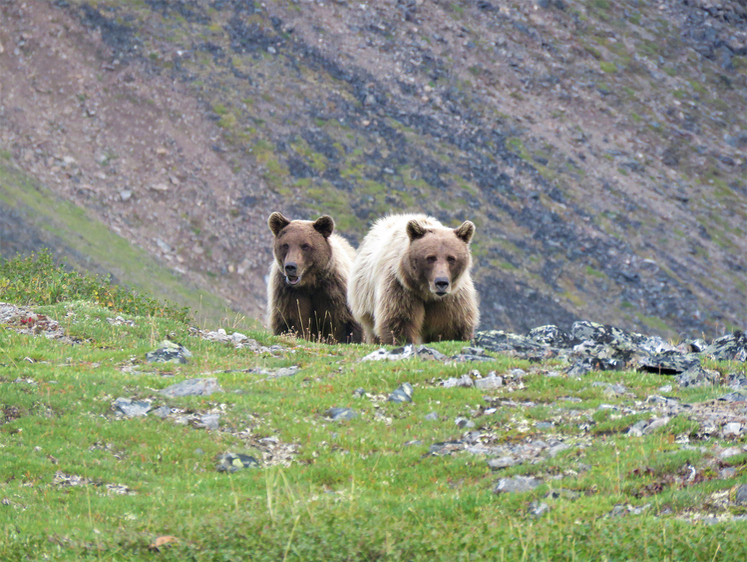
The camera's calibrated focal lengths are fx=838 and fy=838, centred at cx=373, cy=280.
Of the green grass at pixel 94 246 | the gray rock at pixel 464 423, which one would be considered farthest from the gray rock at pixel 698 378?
the green grass at pixel 94 246

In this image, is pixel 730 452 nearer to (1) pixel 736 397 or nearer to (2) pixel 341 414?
(1) pixel 736 397

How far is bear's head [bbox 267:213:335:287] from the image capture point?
1456 centimetres

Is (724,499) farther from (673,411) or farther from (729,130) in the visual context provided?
(729,130)

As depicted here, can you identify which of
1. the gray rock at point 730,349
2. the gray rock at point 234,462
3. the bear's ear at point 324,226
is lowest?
the gray rock at point 234,462

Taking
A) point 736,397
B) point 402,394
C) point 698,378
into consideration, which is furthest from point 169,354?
point 736,397

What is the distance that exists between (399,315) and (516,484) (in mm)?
6282

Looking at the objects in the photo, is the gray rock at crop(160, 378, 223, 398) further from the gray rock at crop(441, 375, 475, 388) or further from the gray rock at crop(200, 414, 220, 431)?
the gray rock at crop(441, 375, 475, 388)

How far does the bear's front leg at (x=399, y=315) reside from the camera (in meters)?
13.2

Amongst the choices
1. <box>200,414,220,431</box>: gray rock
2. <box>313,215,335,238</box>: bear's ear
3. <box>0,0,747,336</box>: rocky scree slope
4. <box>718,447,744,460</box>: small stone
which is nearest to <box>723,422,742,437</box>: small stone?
<box>718,447,744,460</box>: small stone

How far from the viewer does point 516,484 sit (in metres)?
7.12

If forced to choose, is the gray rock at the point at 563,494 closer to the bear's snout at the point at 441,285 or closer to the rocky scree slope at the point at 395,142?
the bear's snout at the point at 441,285

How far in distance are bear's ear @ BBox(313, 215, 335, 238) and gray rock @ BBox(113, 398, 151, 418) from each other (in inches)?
259

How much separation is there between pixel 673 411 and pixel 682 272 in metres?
31.7

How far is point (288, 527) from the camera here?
6023mm
